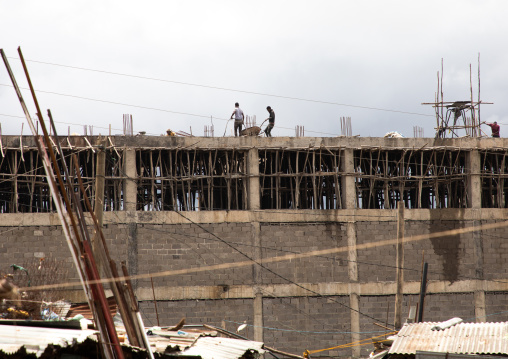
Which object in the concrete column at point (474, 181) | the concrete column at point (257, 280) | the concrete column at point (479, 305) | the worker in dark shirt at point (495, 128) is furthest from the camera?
the worker in dark shirt at point (495, 128)

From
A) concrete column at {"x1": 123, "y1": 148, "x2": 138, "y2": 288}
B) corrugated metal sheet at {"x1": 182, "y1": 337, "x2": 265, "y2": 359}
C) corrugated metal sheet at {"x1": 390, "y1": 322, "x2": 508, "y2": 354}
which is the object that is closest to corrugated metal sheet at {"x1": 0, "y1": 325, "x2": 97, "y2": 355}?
corrugated metal sheet at {"x1": 182, "y1": 337, "x2": 265, "y2": 359}

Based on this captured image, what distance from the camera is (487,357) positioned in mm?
11367

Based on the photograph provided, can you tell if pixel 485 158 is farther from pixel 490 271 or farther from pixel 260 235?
pixel 260 235

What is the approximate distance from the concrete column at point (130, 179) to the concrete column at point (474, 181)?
10724 millimetres

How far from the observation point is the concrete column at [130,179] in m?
23.4

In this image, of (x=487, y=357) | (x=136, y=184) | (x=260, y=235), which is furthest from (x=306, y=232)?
(x=487, y=357)

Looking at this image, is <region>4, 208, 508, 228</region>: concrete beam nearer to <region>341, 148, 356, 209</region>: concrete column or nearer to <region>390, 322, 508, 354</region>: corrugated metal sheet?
<region>341, 148, 356, 209</region>: concrete column

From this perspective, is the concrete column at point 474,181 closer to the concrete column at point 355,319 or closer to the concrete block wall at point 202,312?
the concrete column at point 355,319

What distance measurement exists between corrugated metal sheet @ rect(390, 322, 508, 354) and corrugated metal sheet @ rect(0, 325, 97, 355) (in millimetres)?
5053

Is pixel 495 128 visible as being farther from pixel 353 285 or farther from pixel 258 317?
pixel 258 317

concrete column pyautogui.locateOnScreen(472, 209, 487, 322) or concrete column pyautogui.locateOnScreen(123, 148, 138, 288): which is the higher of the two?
concrete column pyautogui.locateOnScreen(123, 148, 138, 288)

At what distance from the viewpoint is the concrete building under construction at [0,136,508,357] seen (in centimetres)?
2311

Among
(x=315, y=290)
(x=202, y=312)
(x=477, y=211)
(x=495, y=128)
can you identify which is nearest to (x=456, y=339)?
(x=315, y=290)

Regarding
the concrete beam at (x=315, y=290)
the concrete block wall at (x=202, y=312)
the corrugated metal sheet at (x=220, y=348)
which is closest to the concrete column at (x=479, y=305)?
the concrete beam at (x=315, y=290)
